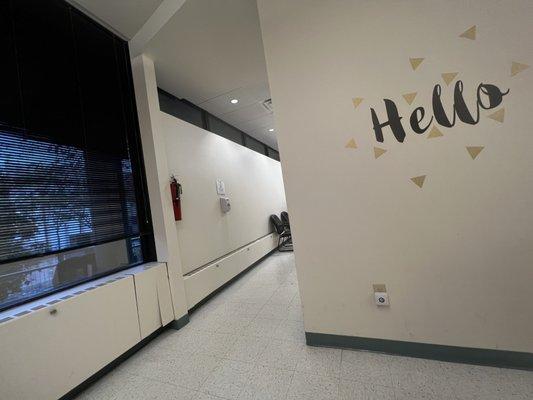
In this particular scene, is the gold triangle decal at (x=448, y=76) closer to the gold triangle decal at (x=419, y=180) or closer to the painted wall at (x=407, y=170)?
the painted wall at (x=407, y=170)

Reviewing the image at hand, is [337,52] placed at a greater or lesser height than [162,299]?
greater

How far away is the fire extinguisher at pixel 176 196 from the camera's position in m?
2.76

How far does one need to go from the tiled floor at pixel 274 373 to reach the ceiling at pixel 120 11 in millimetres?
3262

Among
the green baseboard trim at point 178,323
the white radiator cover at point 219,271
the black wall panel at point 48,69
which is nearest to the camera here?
the black wall panel at point 48,69

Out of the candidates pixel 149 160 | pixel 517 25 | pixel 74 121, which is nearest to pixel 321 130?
pixel 517 25

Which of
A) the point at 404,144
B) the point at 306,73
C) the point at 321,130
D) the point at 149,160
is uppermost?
the point at 306,73

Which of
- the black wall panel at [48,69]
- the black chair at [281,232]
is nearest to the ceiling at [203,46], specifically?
the black wall panel at [48,69]

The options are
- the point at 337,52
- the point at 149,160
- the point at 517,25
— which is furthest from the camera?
the point at 149,160

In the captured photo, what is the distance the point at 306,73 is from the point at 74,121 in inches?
84.6

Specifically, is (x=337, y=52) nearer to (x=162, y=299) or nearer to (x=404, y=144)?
(x=404, y=144)

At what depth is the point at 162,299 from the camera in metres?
2.42

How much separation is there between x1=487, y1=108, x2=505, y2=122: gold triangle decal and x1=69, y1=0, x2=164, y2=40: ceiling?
2.84m

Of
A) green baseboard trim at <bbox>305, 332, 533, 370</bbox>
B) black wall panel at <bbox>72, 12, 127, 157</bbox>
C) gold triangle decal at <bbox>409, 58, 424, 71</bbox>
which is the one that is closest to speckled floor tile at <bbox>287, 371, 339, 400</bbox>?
green baseboard trim at <bbox>305, 332, 533, 370</bbox>

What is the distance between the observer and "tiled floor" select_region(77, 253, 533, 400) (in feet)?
4.52
